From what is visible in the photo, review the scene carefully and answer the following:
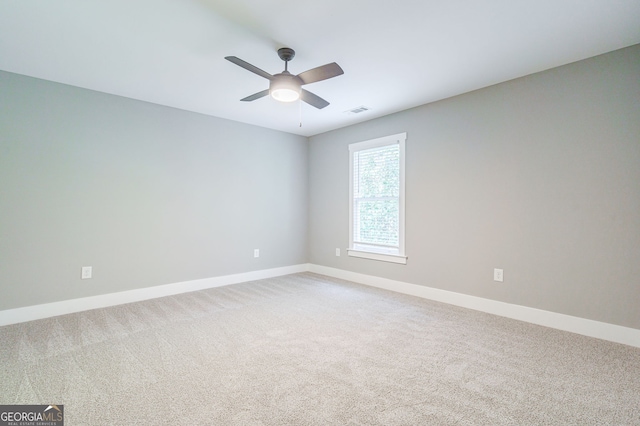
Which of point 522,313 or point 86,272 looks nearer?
point 522,313

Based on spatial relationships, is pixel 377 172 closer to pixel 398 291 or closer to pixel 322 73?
pixel 398 291

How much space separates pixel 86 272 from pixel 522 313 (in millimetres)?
4811

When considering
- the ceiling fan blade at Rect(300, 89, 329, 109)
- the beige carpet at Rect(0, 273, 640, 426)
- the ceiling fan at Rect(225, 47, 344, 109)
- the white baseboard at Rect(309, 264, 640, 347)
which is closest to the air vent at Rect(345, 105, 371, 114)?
the ceiling fan blade at Rect(300, 89, 329, 109)

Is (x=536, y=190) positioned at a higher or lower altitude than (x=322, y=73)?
lower

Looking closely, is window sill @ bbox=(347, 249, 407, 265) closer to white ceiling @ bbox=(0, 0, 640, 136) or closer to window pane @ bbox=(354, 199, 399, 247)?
window pane @ bbox=(354, 199, 399, 247)

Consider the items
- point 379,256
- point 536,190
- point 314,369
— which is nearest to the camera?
point 314,369

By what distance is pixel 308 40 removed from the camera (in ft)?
7.97

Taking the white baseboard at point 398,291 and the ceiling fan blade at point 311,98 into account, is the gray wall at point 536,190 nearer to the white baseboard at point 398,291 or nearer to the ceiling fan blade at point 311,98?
the white baseboard at point 398,291

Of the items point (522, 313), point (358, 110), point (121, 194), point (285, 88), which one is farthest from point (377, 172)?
point (121, 194)

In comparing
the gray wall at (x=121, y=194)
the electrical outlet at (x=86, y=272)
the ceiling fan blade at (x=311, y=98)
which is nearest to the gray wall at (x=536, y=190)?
the ceiling fan blade at (x=311, y=98)

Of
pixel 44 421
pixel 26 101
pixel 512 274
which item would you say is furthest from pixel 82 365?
pixel 512 274

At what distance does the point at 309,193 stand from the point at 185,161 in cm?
226

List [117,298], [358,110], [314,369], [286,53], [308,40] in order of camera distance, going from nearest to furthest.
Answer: [314,369], [308,40], [286,53], [117,298], [358,110]

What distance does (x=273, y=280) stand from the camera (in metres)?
4.70
